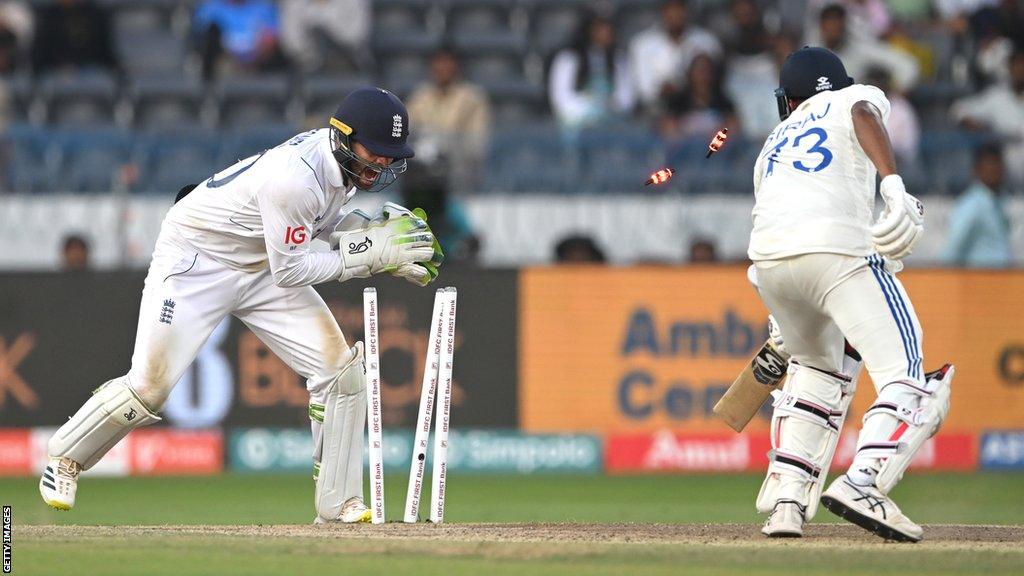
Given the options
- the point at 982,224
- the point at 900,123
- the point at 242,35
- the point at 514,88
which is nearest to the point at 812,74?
the point at 982,224

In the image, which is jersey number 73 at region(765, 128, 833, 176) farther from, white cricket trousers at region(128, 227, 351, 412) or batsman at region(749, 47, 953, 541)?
white cricket trousers at region(128, 227, 351, 412)

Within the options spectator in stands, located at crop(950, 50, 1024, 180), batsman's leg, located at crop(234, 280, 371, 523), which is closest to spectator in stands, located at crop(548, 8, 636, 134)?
spectator in stands, located at crop(950, 50, 1024, 180)

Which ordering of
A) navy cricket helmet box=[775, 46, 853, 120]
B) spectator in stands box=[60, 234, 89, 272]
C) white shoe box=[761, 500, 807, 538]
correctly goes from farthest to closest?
spectator in stands box=[60, 234, 89, 272] < navy cricket helmet box=[775, 46, 853, 120] < white shoe box=[761, 500, 807, 538]

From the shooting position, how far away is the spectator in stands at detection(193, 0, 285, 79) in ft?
46.3

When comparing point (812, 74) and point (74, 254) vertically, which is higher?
point (812, 74)

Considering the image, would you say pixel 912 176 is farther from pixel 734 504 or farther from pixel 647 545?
pixel 647 545

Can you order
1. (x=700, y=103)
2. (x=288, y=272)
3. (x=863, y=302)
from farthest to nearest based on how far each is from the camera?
(x=700, y=103) < (x=288, y=272) < (x=863, y=302)

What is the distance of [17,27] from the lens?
1423 centimetres

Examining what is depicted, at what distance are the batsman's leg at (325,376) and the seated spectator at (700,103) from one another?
20.5 ft

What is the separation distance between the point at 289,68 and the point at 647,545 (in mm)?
8492

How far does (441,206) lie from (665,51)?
9.59 ft

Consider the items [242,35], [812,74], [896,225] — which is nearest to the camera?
[896,225]

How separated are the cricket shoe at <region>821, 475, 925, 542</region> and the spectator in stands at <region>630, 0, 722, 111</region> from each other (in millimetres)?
7823

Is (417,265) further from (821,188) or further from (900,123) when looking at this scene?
(900,123)
